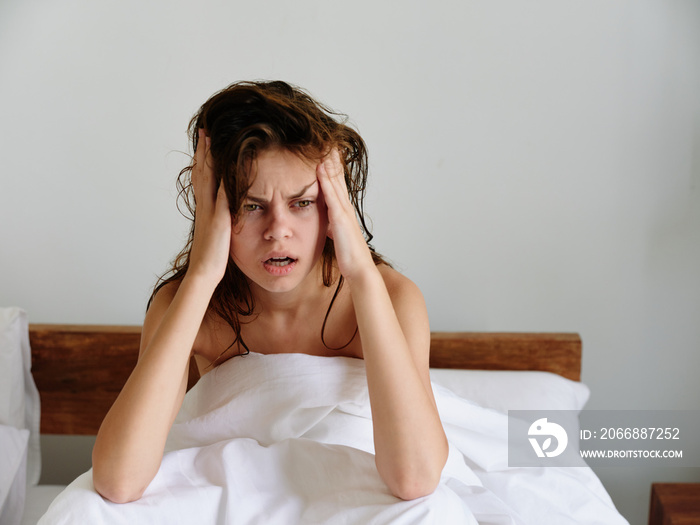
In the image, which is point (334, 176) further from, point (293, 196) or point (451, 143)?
point (451, 143)

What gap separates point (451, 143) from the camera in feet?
5.54

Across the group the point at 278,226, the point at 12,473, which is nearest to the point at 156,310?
the point at 278,226

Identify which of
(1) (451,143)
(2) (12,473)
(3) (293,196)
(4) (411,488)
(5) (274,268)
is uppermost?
(1) (451,143)

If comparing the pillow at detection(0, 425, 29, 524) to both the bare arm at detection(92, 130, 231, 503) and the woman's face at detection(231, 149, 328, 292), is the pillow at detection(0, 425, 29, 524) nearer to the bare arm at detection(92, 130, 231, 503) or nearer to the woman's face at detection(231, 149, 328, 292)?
the bare arm at detection(92, 130, 231, 503)

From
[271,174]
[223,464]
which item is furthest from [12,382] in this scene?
[271,174]

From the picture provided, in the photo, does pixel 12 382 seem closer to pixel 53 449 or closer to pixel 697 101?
pixel 53 449

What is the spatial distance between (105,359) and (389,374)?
968mm

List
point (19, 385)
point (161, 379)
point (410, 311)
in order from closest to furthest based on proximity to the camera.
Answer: point (161, 379) → point (410, 311) → point (19, 385)

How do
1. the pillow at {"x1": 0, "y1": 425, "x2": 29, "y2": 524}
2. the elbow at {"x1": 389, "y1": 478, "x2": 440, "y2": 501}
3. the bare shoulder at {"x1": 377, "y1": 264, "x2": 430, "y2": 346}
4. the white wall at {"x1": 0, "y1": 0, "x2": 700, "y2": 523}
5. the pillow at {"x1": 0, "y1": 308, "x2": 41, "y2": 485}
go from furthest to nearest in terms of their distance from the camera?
1. the white wall at {"x1": 0, "y1": 0, "x2": 700, "y2": 523}
2. the pillow at {"x1": 0, "y1": 308, "x2": 41, "y2": 485}
3. the pillow at {"x1": 0, "y1": 425, "x2": 29, "y2": 524}
4. the bare shoulder at {"x1": 377, "y1": 264, "x2": 430, "y2": 346}
5. the elbow at {"x1": 389, "y1": 478, "x2": 440, "y2": 501}

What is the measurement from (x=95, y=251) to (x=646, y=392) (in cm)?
150

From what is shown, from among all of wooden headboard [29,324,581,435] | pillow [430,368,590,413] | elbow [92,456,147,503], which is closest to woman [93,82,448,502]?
elbow [92,456,147,503]

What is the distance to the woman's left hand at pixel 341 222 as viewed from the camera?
Result: 1.04 meters

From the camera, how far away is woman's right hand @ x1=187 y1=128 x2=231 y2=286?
1.04 meters

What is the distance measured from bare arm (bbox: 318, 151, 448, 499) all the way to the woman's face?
0.03m
